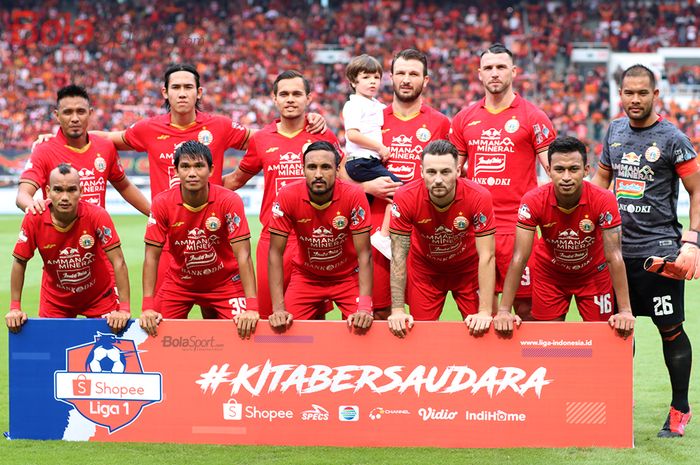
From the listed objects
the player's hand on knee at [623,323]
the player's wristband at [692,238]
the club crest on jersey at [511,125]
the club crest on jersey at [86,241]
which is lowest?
the player's hand on knee at [623,323]

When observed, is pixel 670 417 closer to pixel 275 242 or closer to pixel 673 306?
pixel 673 306

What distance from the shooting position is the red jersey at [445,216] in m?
5.98

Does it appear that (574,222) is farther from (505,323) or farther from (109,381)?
(109,381)

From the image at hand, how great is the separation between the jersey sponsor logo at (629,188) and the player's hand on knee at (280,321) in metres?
2.31

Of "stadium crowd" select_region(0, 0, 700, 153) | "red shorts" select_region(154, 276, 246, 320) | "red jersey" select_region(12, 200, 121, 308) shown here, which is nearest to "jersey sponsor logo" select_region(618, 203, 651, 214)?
"red shorts" select_region(154, 276, 246, 320)

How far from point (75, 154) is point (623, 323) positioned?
4.09m

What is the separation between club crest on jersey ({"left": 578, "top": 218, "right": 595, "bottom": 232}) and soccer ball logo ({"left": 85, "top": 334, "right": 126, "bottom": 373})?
293cm

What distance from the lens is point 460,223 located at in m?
6.07

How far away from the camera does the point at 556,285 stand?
6.34 m

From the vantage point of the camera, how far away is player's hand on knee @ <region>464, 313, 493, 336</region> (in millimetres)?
5637

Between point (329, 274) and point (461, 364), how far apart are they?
1.22 m

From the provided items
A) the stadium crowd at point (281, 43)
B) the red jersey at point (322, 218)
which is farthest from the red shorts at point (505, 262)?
the stadium crowd at point (281, 43)

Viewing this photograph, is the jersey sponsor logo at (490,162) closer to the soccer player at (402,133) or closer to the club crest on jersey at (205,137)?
the soccer player at (402,133)

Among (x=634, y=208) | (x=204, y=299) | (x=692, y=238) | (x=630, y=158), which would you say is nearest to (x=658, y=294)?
(x=692, y=238)
